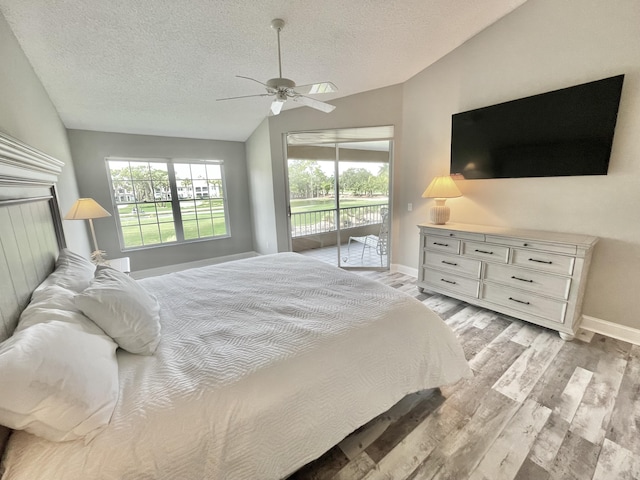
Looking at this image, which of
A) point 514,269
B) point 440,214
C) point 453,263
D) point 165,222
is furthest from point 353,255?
point 165,222

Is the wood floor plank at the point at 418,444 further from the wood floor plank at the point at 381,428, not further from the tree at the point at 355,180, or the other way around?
the tree at the point at 355,180

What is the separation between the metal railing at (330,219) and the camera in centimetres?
458

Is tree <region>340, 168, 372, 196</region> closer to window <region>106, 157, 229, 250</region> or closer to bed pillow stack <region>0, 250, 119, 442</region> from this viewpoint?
window <region>106, 157, 229, 250</region>

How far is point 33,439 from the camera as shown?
31.5 inches

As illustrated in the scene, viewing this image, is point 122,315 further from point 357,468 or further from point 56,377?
point 357,468

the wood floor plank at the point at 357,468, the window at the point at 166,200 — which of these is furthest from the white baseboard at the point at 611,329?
the window at the point at 166,200

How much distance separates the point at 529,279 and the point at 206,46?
3597mm

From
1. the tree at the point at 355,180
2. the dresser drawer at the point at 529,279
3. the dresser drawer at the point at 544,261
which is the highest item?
the tree at the point at 355,180

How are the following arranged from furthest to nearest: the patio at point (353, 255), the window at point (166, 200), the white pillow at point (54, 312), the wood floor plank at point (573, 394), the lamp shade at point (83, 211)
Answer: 1. the patio at point (353, 255)
2. the window at point (166, 200)
3. the lamp shade at point (83, 211)
4. the wood floor plank at point (573, 394)
5. the white pillow at point (54, 312)

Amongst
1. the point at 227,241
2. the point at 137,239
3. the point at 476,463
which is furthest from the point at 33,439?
the point at 227,241

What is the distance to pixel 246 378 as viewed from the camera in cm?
104

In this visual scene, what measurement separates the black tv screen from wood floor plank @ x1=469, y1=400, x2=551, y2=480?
6.72 ft

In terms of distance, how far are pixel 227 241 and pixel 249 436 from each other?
4.40 metres

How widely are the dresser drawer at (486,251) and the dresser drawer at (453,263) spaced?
0.25ft
